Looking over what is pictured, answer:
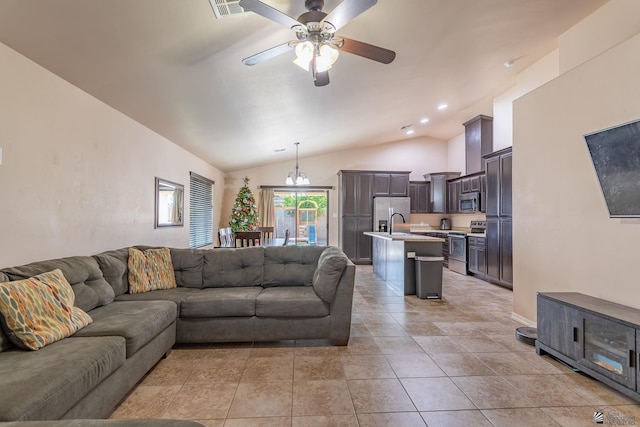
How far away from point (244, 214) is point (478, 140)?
5.47 meters

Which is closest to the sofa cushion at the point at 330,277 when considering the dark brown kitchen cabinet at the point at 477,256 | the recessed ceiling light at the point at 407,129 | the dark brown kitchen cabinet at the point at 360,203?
the dark brown kitchen cabinet at the point at 477,256

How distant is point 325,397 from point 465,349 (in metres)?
1.51

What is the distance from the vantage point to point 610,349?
2078mm

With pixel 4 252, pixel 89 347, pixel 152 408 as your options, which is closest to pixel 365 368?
pixel 152 408

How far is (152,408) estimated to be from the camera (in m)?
1.93

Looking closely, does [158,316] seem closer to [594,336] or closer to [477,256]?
[594,336]

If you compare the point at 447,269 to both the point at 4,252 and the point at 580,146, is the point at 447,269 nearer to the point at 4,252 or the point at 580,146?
the point at 580,146

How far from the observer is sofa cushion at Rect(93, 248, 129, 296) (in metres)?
2.75

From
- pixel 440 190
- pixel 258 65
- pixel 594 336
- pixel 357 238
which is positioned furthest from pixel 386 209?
pixel 594 336

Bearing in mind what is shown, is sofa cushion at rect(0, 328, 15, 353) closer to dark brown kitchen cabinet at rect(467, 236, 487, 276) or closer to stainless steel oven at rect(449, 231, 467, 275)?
dark brown kitchen cabinet at rect(467, 236, 487, 276)

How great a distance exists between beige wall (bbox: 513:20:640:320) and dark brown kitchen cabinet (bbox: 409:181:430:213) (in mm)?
4556

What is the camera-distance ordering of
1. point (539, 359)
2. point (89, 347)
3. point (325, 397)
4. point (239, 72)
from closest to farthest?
point (89, 347)
point (325, 397)
point (539, 359)
point (239, 72)

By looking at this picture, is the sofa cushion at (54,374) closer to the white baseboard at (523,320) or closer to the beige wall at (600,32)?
the white baseboard at (523,320)

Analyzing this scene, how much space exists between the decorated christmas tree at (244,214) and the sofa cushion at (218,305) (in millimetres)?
4244
